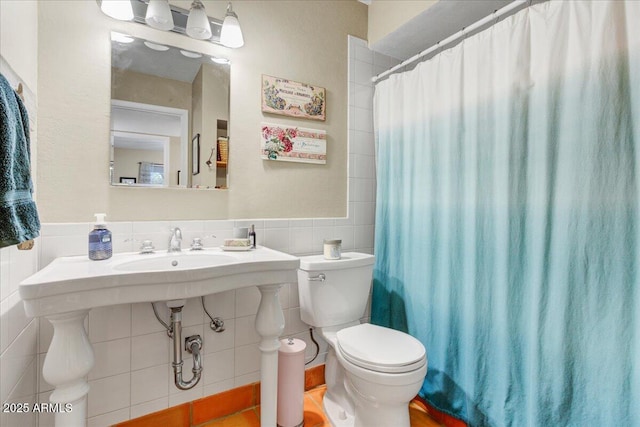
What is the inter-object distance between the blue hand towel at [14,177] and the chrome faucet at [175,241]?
2.11ft

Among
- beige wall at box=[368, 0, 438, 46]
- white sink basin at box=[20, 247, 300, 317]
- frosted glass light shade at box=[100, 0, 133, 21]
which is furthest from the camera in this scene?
beige wall at box=[368, 0, 438, 46]

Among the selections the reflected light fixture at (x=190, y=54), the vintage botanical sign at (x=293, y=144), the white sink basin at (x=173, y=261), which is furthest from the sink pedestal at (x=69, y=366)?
the reflected light fixture at (x=190, y=54)

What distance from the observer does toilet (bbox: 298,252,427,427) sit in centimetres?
123

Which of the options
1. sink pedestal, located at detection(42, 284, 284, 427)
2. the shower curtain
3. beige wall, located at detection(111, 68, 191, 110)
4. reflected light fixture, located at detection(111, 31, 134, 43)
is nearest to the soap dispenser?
sink pedestal, located at detection(42, 284, 284, 427)

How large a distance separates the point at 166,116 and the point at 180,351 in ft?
3.53

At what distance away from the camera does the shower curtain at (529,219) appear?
1.00m

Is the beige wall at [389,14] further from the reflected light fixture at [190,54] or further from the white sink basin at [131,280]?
the white sink basin at [131,280]

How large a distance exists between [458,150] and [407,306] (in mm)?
883

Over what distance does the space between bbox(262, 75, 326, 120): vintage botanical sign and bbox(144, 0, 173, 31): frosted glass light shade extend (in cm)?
50

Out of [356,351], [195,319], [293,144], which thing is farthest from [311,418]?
[293,144]

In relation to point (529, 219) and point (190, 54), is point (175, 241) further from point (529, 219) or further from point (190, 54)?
point (529, 219)

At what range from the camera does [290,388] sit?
1467 millimetres

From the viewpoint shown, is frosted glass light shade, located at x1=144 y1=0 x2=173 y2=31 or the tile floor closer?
frosted glass light shade, located at x1=144 y1=0 x2=173 y2=31

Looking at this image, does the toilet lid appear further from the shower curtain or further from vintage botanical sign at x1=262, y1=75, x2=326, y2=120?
vintage botanical sign at x1=262, y1=75, x2=326, y2=120
